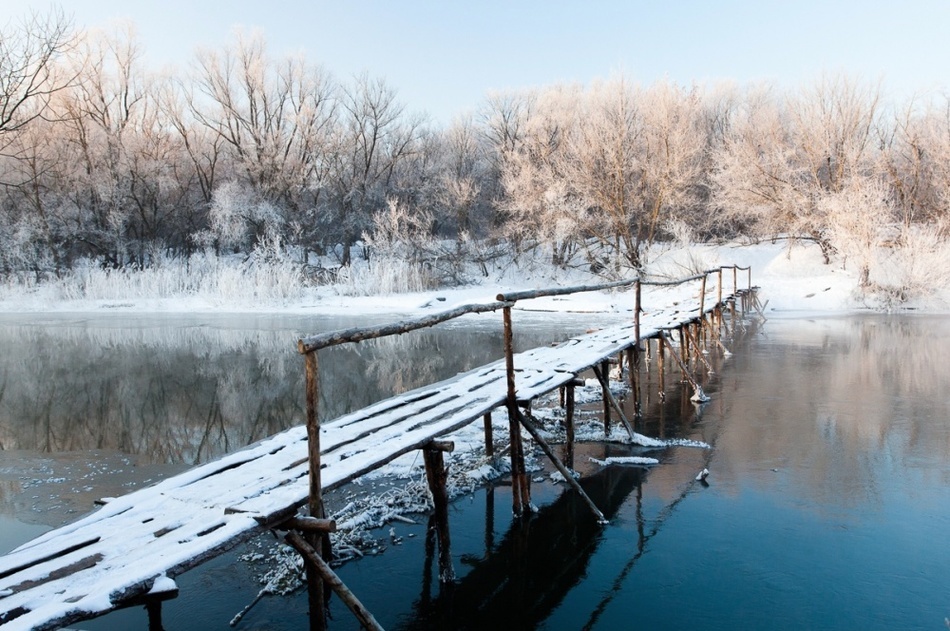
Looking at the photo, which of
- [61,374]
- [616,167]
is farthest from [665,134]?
[61,374]

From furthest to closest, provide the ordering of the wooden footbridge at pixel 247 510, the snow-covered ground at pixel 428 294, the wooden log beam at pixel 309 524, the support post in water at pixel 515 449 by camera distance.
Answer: the snow-covered ground at pixel 428 294
the support post in water at pixel 515 449
the wooden log beam at pixel 309 524
the wooden footbridge at pixel 247 510

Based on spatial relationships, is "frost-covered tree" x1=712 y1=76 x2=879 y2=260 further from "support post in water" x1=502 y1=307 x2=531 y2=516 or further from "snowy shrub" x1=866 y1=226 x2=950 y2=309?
"support post in water" x1=502 y1=307 x2=531 y2=516

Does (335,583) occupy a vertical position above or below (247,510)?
below

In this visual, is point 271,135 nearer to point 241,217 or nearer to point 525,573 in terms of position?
point 241,217

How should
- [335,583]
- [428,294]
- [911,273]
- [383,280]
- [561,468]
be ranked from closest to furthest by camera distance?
1. [335,583]
2. [561,468]
3. [911,273]
4. [383,280]
5. [428,294]

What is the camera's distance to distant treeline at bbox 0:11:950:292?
992 inches

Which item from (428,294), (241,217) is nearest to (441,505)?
(428,294)

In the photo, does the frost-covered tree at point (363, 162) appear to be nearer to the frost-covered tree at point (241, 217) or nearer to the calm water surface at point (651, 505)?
the frost-covered tree at point (241, 217)

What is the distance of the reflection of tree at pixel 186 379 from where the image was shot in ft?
26.2

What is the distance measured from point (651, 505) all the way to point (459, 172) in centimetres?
3157

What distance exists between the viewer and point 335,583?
2.98 metres

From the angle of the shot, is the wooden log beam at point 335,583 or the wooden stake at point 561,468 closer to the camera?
the wooden log beam at point 335,583

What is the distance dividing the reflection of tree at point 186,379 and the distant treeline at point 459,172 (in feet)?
32.4

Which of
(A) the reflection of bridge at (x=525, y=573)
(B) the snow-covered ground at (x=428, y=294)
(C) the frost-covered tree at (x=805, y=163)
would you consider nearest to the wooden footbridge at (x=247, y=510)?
(A) the reflection of bridge at (x=525, y=573)
